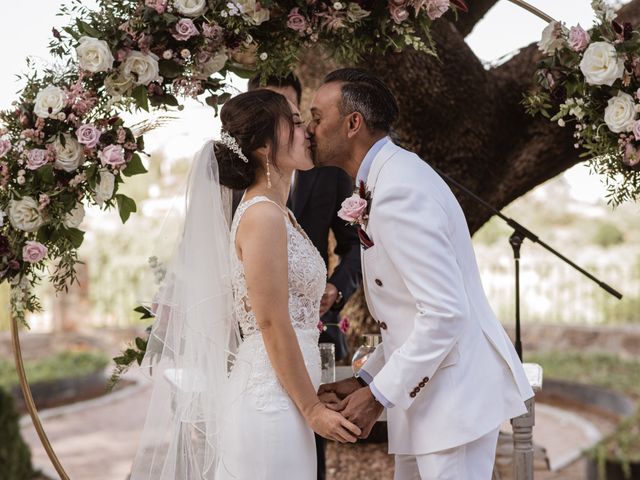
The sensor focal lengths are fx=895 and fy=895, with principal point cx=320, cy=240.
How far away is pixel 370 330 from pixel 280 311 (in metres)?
3.10

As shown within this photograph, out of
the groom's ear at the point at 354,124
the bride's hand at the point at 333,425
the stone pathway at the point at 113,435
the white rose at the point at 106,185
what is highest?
the groom's ear at the point at 354,124

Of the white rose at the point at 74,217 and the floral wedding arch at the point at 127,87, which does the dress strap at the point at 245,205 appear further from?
the white rose at the point at 74,217

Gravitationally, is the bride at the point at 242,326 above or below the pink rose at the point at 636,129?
below

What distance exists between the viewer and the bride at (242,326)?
3.05m

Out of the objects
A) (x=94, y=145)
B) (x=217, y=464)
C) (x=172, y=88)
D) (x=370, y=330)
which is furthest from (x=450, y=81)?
(x=217, y=464)

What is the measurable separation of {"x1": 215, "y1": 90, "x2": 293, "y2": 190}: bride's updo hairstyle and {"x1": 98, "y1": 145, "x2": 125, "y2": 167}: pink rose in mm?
436

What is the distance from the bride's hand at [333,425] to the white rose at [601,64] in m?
1.72

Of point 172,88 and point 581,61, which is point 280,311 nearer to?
point 172,88

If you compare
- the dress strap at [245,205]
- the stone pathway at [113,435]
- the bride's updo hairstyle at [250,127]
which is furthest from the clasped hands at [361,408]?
the stone pathway at [113,435]

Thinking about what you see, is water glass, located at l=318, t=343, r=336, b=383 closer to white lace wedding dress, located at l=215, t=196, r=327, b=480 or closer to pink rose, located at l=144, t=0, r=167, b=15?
white lace wedding dress, located at l=215, t=196, r=327, b=480

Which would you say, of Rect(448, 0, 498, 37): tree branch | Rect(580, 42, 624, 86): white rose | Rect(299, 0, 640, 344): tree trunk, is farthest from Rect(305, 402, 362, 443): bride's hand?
Rect(448, 0, 498, 37): tree branch

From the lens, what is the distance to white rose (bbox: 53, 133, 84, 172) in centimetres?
348

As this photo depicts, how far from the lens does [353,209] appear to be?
3098 millimetres

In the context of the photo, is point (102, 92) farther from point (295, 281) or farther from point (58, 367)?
point (58, 367)
